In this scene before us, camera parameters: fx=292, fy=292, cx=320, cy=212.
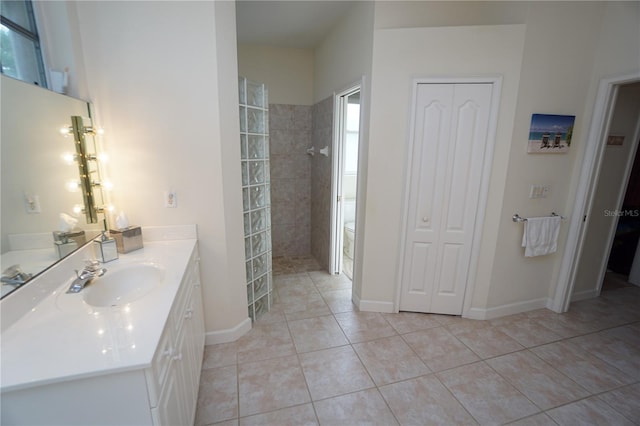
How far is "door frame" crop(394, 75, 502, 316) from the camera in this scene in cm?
221

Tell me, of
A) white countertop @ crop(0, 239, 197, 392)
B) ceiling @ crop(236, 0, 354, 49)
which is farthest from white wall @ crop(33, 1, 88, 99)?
ceiling @ crop(236, 0, 354, 49)

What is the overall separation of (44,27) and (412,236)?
2797 millimetres

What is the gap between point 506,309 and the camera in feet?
8.83

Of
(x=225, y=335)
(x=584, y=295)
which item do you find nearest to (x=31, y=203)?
(x=225, y=335)

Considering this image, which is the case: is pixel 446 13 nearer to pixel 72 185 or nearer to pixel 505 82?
pixel 505 82

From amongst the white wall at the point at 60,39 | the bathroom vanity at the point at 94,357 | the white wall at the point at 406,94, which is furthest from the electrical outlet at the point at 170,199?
the white wall at the point at 406,94

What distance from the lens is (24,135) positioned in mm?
1299

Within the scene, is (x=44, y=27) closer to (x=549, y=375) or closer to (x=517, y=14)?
(x=517, y=14)

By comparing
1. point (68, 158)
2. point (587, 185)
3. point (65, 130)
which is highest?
point (65, 130)

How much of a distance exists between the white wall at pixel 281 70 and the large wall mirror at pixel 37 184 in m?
2.27

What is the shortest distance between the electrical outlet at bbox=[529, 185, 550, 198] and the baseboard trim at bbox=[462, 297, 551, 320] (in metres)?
1.02

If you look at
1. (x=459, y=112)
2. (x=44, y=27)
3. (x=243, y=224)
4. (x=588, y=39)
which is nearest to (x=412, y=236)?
(x=459, y=112)

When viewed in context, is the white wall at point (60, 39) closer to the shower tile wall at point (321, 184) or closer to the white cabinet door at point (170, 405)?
the white cabinet door at point (170, 405)

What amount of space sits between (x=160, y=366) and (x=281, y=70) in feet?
11.6
